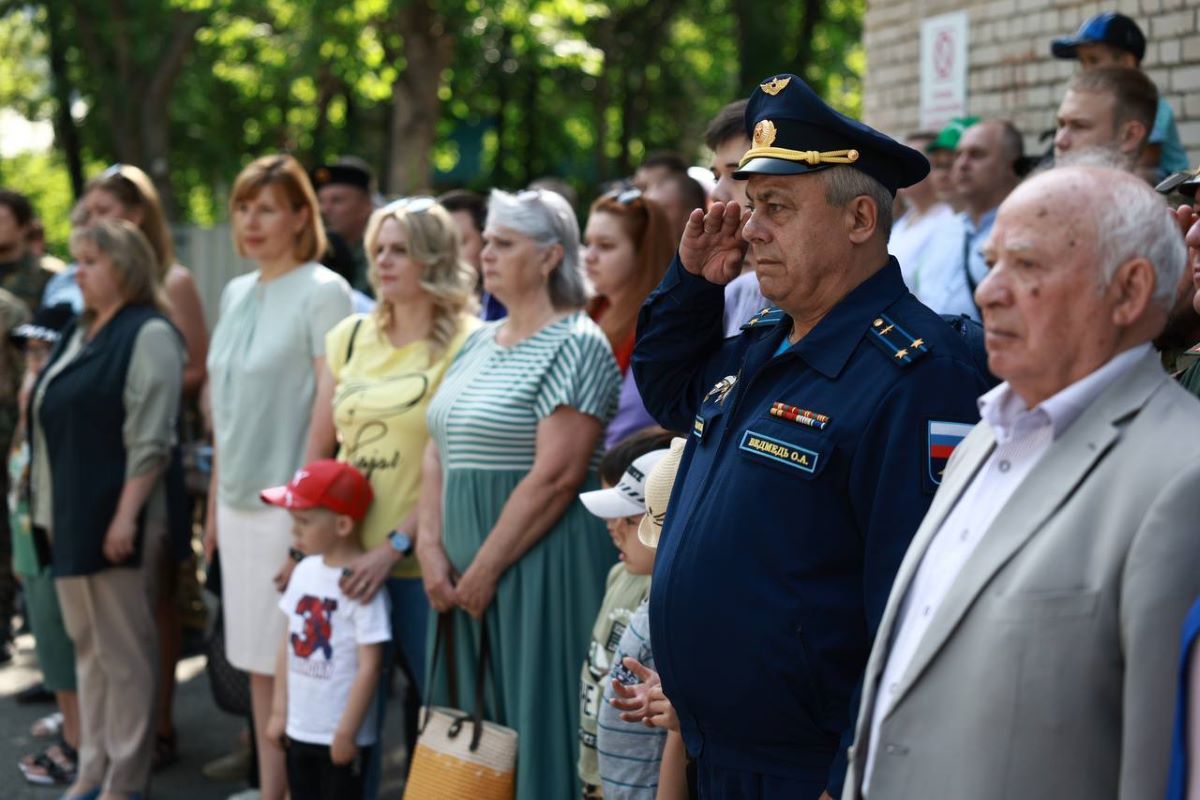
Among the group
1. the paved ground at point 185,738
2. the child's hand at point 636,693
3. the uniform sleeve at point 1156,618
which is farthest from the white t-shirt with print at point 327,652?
the uniform sleeve at point 1156,618

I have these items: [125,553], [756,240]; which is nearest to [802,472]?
[756,240]

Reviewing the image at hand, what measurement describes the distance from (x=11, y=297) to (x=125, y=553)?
7.50ft

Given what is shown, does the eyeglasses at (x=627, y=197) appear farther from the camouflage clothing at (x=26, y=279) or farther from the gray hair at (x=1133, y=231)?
the camouflage clothing at (x=26, y=279)

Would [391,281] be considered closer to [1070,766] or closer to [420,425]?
[420,425]

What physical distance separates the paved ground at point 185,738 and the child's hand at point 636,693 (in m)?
2.83

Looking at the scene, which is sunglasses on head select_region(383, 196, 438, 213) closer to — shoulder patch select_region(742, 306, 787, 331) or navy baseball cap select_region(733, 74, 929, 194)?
shoulder patch select_region(742, 306, 787, 331)

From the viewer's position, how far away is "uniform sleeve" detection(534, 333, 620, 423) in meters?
4.54

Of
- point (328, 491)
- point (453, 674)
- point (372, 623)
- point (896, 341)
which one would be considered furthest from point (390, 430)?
point (896, 341)

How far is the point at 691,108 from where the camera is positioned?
29.0 metres

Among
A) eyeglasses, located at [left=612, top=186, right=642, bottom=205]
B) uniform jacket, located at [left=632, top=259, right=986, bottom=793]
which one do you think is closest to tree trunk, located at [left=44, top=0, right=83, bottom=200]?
eyeglasses, located at [left=612, top=186, right=642, bottom=205]

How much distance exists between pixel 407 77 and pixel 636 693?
14.1 metres

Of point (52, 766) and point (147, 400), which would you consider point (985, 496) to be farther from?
point (52, 766)

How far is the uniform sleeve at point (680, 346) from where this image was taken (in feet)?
11.0

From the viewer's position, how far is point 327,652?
15.9ft
